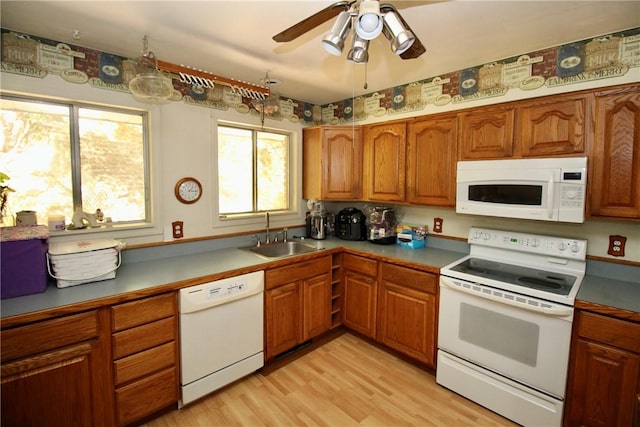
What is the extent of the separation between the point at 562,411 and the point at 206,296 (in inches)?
84.4

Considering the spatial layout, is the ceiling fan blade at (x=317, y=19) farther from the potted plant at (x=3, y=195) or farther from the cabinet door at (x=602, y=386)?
the cabinet door at (x=602, y=386)

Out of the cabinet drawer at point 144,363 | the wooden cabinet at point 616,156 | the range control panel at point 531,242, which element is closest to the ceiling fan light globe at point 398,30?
the wooden cabinet at point 616,156

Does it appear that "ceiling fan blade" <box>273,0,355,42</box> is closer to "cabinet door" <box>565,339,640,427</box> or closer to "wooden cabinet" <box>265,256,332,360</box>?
"wooden cabinet" <box>265,256,332,360</box>

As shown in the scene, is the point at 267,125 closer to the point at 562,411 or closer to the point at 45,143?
the point at 45,143

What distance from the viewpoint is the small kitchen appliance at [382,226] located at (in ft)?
9.21

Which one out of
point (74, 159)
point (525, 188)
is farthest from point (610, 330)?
point (74, 159)

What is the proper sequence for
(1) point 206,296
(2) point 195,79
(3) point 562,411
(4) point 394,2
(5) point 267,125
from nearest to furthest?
1. (4) point 394,2
2. (3) point 562,411
3. (1) point 206,296
4. (2) point 195,79
5. (5) point 267,125

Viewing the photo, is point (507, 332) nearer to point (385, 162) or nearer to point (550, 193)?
point (550, 193)

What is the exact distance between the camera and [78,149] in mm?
2008

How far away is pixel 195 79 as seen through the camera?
209 cm

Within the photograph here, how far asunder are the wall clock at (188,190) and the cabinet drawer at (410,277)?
1667 millimetres

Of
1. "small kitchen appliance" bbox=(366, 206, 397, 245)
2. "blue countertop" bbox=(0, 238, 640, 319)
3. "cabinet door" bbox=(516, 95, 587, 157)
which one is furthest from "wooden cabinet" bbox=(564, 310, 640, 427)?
"small kitchen appliance" bbox=(366, 206, 397, 245)

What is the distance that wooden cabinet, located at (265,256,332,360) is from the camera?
2.27 meters

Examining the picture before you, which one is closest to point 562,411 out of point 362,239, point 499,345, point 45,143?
point 499,345
